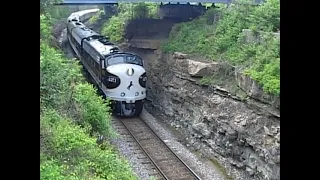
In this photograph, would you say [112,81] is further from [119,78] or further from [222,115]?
[222,115]

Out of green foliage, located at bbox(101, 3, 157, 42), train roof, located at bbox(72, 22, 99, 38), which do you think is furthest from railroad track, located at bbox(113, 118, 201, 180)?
green foliage, located at bbox(101, 3, 157, 42)

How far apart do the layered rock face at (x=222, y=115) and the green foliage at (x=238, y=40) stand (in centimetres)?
32

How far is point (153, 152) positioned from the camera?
844 cm

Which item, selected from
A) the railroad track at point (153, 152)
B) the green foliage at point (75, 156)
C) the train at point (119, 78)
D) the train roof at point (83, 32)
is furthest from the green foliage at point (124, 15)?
the green foliage at point (75, 156)

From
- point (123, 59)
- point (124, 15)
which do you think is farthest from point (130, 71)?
point (124, 15)

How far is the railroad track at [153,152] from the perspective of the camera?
7379 mm

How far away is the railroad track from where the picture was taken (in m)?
7.38

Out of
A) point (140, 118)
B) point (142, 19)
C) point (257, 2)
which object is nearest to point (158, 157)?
point (140, 118)

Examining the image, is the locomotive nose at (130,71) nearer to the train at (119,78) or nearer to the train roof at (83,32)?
the train at (119,78)

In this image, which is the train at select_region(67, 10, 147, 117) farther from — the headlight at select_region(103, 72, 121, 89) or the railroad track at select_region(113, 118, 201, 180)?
the railroad track at select_region(113, 118, 201, 180)
